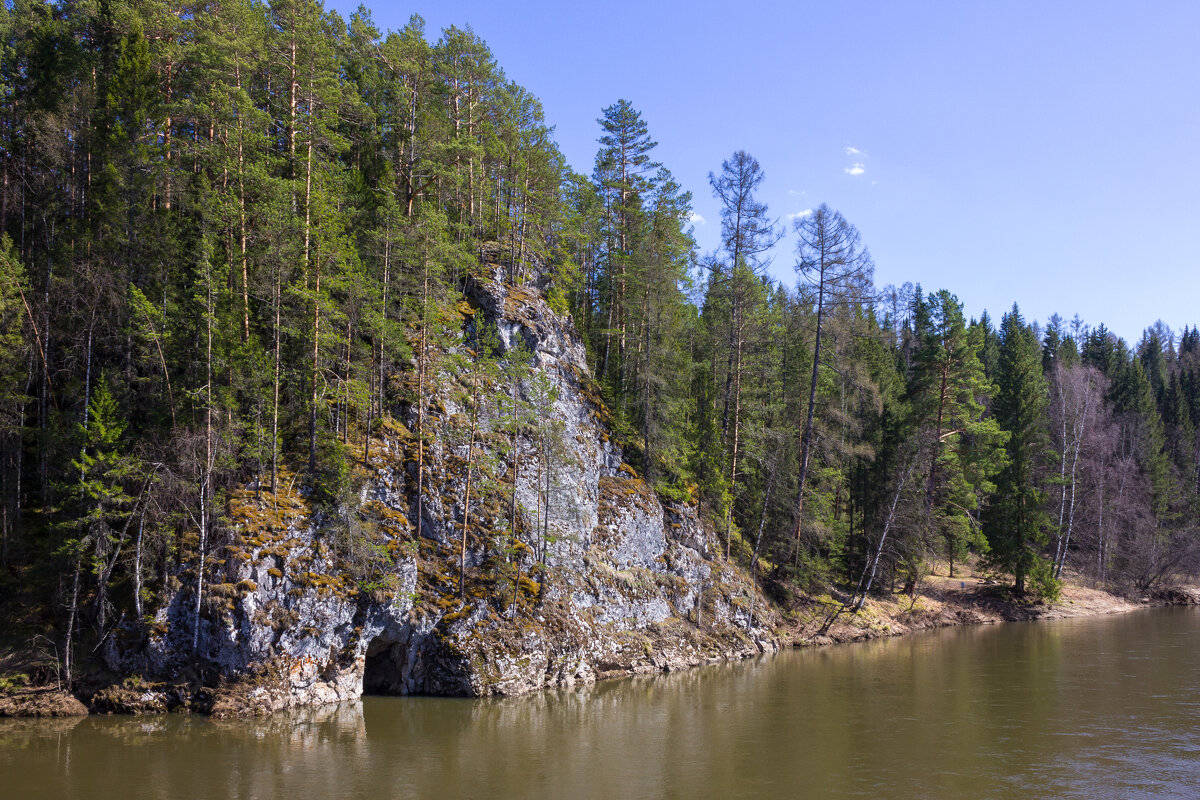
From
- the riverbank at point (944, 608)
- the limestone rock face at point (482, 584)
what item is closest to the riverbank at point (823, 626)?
the riverbank at point (944, 608)

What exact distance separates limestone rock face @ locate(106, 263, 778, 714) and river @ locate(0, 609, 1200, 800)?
1.35 metres

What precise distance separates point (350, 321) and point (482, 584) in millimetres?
10789

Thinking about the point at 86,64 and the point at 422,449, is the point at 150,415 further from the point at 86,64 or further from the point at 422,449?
the point at 86,64

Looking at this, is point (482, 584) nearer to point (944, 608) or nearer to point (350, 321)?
point (350, 321)

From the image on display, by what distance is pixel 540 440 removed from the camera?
28344mm

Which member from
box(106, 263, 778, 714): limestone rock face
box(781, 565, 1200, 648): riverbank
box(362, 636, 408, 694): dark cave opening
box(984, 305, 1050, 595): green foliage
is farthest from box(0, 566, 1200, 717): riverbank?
box(362, 636, 408, 694): dark cave opening

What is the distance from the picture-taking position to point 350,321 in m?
25.7

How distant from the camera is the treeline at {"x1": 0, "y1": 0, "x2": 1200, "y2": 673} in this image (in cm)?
2258

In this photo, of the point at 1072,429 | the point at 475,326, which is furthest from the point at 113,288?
the point at 1072,429

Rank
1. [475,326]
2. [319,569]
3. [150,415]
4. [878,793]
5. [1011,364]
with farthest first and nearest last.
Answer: [1011,364], [475,326], [150,415], [319,569], [878,793]

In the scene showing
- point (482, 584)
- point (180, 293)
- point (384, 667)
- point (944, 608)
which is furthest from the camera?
point (944, 608)

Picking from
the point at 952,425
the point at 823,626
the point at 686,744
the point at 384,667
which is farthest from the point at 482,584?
the point at 952,425

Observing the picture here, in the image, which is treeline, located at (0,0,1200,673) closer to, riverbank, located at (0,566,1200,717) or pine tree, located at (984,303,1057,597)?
pine tree, located at (984,303,1057,597)

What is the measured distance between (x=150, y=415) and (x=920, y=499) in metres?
36.5
